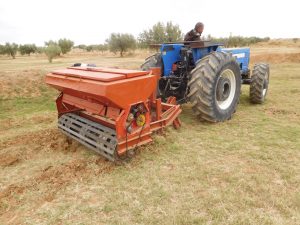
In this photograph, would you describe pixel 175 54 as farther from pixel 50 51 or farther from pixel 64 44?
pixel 64 44

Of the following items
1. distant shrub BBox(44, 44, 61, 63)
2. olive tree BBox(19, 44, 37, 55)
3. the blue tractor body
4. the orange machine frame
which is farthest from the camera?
olive tree BBox(19, 44, 37, 55)

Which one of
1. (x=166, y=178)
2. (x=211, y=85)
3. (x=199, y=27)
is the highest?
(x=199, y=27)

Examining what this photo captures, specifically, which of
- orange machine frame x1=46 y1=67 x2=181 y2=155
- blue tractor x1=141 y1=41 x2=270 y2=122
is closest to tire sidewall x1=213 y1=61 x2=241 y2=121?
blue tractor x1=141 y1=41 x2=270 y2=122

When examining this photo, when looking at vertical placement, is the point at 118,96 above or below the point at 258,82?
above

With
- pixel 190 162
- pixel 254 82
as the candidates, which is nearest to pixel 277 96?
pixel 254 82

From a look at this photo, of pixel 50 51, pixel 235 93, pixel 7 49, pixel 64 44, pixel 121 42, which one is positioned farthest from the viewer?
pixel 64 44

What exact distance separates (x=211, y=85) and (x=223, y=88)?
68 centimetres

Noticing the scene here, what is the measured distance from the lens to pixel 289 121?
223 inches

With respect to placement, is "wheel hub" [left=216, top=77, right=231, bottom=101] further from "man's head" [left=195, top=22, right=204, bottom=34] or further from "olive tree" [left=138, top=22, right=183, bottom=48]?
"olive tree" [left=138, top=22, right=183, bottom=48]

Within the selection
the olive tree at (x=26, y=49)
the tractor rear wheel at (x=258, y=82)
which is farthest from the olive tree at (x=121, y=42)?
the tractor rear wheel at (x=258, y=82)

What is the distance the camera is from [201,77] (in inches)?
187

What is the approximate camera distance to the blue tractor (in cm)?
478

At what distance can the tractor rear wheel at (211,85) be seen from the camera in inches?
187

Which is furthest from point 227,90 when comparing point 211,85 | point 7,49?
point 7,49
